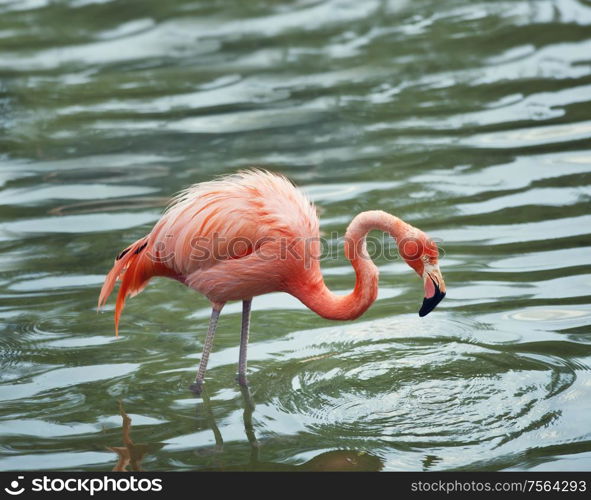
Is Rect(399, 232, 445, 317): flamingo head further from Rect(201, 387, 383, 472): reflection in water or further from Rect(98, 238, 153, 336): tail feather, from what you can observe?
Rect(98, 238, 153, 336): tail feather

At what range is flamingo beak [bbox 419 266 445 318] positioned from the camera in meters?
5.01

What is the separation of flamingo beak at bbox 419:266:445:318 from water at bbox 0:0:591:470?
50 cm

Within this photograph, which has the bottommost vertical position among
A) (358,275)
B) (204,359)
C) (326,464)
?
(326,464)

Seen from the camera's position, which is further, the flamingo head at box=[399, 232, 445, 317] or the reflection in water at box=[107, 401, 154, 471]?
the flamingo head at box=[399, 232, 445, 317]

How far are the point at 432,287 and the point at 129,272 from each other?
1764 mm

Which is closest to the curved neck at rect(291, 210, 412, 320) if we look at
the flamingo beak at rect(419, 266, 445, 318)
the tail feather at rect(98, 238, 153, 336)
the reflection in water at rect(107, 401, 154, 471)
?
the flamingo beak at rect(419, 266, 445, 318)

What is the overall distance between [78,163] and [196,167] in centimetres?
118

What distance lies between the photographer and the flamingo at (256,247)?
5.17m

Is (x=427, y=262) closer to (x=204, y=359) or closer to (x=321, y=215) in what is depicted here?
(x=204, y=359)

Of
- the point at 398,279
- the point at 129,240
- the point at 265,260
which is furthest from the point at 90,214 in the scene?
the point at 265,260

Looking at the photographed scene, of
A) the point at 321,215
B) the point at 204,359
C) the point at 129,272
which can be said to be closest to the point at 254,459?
the point at 204,359

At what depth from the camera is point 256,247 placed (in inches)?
207
